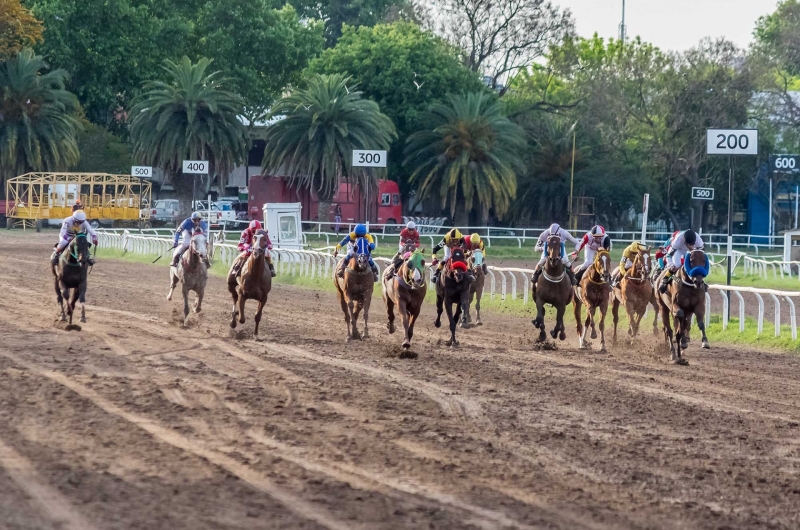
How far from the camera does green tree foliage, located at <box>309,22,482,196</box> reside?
59000mm

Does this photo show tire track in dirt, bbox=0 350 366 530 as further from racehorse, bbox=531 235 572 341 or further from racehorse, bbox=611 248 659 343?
racehorse, bbox=611 248 659 343

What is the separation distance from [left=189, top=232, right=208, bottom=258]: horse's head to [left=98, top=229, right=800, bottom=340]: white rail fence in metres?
2.11

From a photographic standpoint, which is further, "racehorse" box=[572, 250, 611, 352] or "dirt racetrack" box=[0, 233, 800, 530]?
"racehorse" box=[572, 250, 611, 352]

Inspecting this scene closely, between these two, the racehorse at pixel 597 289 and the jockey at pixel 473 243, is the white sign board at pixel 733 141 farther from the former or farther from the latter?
the jockey at pixel 473 243

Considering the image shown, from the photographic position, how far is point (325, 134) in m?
51.8

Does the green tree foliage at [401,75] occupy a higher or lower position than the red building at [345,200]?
higher

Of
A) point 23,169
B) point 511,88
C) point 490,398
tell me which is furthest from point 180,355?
point 511,88

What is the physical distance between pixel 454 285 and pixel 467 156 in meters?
35.6

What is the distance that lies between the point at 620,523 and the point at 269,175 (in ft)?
166

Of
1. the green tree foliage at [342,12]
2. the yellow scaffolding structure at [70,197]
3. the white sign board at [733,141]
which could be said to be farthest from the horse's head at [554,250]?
the green tree foliage at [342,12]

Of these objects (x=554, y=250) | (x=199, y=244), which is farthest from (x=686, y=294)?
(x=199, y=244)

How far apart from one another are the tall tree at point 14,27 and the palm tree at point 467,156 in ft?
58.2

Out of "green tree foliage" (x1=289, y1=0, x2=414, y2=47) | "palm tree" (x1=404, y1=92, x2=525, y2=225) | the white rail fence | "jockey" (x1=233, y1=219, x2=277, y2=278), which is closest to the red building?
"palm tree" (x1=404, y1=92, x2=525, y2=225)

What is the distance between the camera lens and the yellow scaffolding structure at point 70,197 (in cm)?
5488
